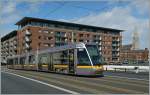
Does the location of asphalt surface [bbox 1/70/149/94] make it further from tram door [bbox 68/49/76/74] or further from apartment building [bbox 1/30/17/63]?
apartment building [bbox 1/30/17/63]

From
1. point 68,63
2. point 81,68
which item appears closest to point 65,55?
point 68,63

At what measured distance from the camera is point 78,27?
132 m

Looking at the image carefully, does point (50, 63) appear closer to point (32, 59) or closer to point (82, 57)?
point (82, 57)

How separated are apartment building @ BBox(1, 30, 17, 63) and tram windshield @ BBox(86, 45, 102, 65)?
111 metres

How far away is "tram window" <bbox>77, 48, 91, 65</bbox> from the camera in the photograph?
2988 cm

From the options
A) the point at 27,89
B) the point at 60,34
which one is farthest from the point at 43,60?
the point at 60,34

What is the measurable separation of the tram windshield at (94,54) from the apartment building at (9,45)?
4356 inches

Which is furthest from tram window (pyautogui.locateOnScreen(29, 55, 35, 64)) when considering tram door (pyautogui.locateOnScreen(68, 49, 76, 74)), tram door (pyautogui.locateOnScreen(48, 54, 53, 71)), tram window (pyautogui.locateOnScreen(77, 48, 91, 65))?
tram window (pyautogui.locateOnScreen(77, 48, 91, 65))

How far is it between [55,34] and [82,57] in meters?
95.6

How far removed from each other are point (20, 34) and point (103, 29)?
34.4 m

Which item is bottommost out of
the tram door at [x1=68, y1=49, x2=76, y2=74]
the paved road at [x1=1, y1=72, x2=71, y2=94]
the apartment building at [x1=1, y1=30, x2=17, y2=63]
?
the paved road at [x1=1, y1=72, x2=71, y2=94]

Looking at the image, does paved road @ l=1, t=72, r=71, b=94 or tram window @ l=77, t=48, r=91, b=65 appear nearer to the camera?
paved road @ l=1, t=72, r=71, b=94

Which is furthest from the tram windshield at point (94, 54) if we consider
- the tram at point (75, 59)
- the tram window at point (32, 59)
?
the tram window at point (32, 59)

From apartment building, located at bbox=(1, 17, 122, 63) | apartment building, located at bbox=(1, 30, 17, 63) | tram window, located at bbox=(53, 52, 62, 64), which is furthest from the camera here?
apartment building, located at bbox=(1, 30, 17, 63)
